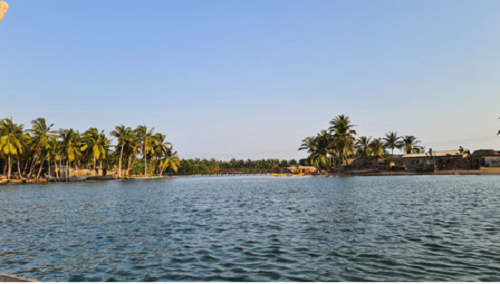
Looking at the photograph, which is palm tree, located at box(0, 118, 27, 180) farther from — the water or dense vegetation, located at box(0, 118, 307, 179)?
the water

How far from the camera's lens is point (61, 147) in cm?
9425

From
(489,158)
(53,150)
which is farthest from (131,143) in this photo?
(489,158)

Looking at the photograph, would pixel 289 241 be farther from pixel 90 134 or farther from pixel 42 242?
pixel 90 134

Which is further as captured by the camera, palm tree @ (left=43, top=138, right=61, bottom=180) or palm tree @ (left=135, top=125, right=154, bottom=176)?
palm tree @ (left=135, top=125, right=154, bottom=176)

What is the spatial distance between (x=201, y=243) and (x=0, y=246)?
8.68m

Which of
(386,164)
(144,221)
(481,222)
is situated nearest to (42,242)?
(144,221)


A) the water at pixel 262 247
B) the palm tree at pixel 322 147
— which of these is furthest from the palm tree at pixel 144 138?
the water at pixel 262 247

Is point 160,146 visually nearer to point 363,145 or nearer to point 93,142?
point 93,142

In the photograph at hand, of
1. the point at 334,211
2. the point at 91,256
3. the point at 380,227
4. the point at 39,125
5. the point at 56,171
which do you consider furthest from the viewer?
the point at 56,171

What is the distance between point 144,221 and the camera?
20484 mm

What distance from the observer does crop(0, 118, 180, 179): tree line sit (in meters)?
81.1

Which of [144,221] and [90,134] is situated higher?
[90,134]

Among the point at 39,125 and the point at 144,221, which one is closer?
the point at 144,221

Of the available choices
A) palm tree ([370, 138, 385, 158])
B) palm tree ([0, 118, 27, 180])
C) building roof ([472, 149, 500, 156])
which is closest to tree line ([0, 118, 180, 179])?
palm tree ([0, 118, 27, 180])
